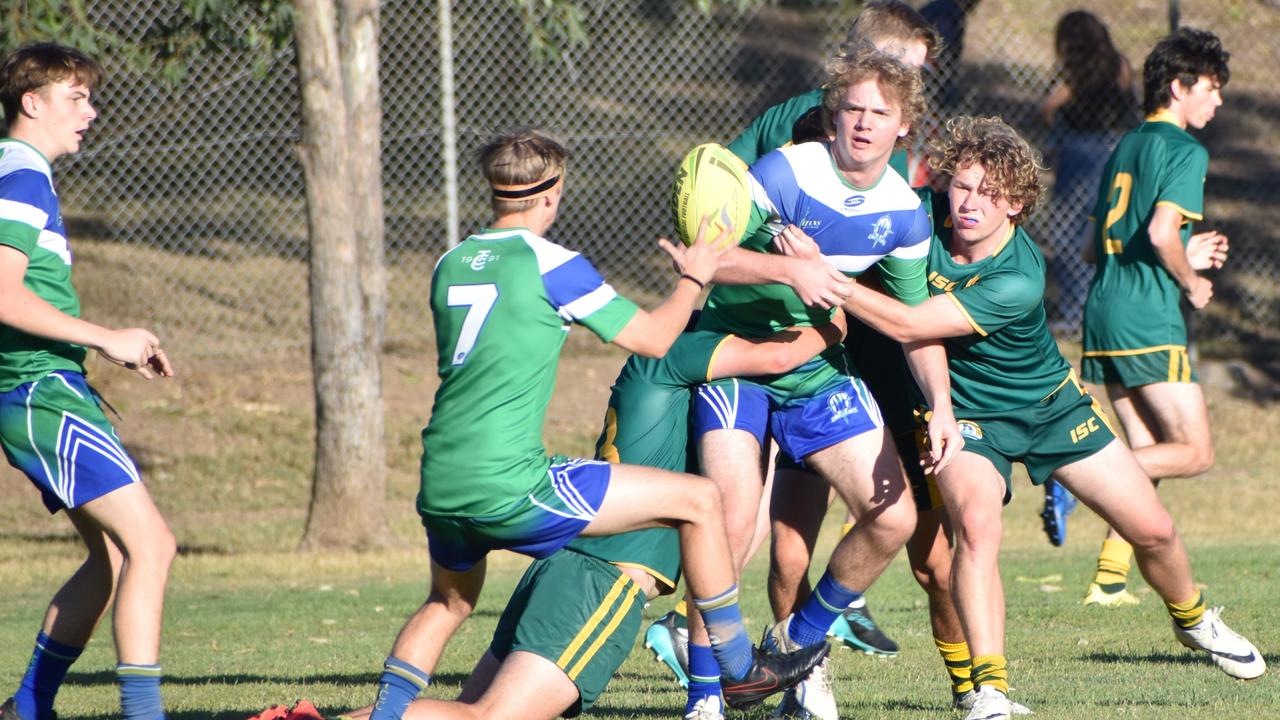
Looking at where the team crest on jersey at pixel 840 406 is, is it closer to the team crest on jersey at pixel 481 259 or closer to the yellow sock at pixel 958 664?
the yellow sock at pixel 958 664

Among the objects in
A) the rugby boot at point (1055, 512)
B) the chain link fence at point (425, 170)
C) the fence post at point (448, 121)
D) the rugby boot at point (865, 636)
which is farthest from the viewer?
the chain link fence at point (425, 170)

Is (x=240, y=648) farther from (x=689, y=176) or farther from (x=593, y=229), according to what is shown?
(x=593, y=229)

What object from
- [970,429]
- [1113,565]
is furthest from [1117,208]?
[970,429]

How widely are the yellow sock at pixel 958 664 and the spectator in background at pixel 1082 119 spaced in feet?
30.0

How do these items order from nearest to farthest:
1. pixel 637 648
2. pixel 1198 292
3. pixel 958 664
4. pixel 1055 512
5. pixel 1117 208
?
pixel 958 664, pixel 1198 292, pixel 637 648, pixel 1117 208, pixel 1055 512

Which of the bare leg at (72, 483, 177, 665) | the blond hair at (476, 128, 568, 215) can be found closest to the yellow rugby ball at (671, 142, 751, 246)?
the blond hair at (476, 128, 568, 215)

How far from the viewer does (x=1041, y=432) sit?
541 cm

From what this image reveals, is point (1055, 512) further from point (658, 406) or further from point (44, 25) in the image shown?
point (44, 25)

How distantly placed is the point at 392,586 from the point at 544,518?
5.38m

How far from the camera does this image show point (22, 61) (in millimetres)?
5086

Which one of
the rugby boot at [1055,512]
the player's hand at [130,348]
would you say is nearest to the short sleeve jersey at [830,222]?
the player's hand at [130,348]

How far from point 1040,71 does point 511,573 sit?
37.6 feet

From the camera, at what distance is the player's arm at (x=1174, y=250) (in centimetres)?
739

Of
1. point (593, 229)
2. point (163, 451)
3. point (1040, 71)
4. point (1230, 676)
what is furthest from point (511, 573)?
point (1040, 71)
